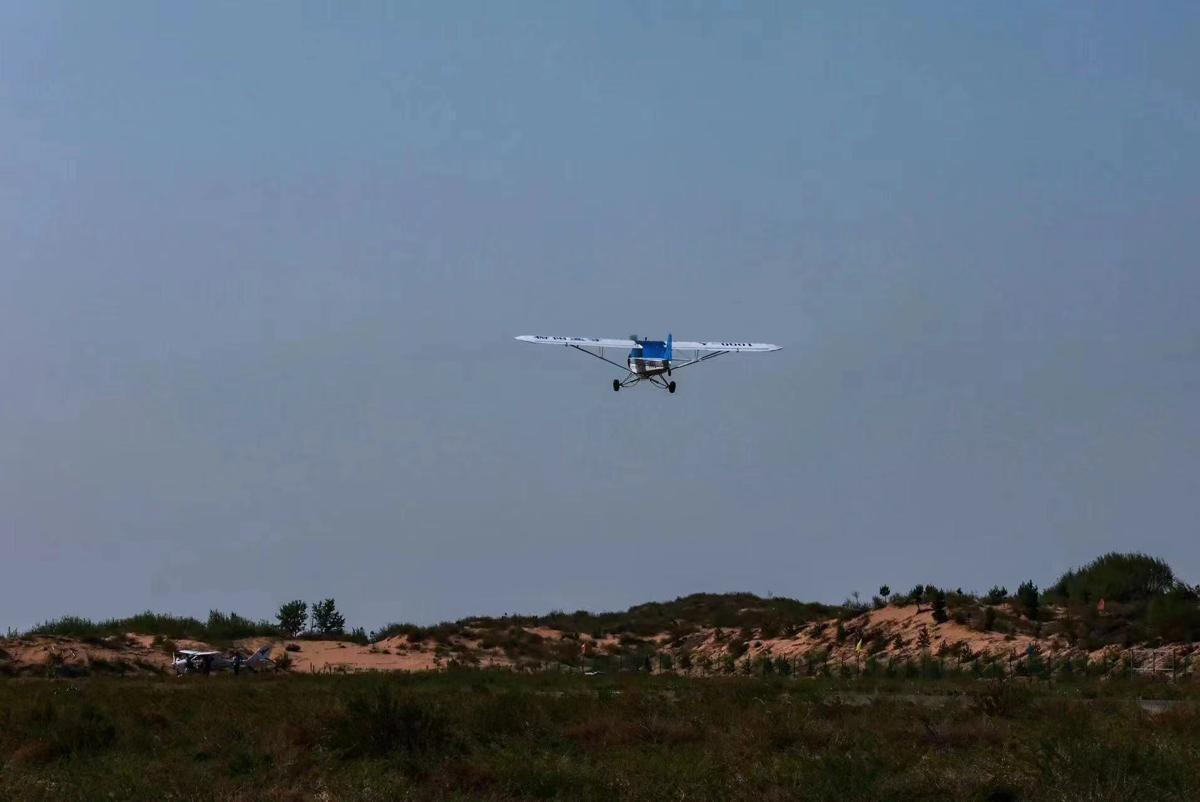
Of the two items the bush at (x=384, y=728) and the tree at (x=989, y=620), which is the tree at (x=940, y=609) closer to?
the tree at (x=989, y=620)

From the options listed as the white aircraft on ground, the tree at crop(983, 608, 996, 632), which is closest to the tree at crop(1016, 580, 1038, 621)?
the tree at crop(983, 608, 996, 632)

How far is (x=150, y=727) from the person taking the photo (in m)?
39.6

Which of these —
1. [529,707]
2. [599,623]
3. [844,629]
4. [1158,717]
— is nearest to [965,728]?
[1158,717]

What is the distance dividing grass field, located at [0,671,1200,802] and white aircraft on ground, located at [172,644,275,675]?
2165cm

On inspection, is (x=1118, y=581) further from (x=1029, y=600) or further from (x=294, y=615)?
(x=294, y=615)

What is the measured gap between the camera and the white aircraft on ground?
6766 centimetres

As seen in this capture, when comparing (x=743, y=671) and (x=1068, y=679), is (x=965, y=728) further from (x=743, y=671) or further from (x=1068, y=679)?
(x=743, y=671)

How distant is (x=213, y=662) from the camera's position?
6850 centimetres

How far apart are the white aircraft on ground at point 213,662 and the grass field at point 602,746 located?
71.0 feet

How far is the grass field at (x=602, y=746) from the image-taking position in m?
29.1

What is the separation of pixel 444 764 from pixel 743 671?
36455 millimetres

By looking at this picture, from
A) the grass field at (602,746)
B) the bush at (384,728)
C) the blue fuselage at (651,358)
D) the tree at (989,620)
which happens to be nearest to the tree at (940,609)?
the tree at (989,620)

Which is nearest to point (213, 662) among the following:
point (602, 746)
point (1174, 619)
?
point (602, 746)

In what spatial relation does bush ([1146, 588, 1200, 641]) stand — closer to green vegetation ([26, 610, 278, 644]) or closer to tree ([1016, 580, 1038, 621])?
tree ([1016, 580, 1038, 621])
